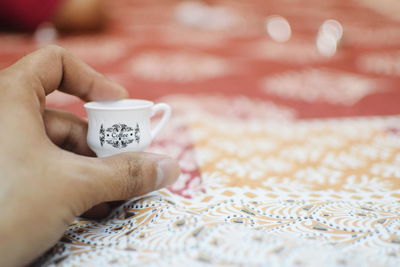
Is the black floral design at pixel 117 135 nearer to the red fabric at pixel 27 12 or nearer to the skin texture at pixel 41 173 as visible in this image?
the skin texture at pixel 41 173

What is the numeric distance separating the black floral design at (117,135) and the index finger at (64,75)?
10 cm

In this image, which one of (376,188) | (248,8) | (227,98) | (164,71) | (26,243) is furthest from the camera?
(248,8)

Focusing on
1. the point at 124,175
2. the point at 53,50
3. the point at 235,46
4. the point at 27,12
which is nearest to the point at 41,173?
the point at 124,175

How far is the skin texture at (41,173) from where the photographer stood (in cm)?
49

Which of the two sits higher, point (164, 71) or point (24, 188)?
point (164, 71)

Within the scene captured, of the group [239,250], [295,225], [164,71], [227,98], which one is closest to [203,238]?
[239,250]

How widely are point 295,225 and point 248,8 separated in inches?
81.7

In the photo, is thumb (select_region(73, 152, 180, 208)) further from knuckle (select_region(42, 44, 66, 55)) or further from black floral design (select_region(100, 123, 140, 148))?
knuckle (select_region(42, 44, 66, 55))

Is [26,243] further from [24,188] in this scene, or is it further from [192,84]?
[192,84]

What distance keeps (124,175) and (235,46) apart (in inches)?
52.6

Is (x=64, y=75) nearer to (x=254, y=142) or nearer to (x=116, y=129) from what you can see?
(x=116, y=129)

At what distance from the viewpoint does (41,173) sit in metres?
0.51

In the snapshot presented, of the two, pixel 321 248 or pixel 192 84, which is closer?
pixel 321 248

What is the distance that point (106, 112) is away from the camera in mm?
658
